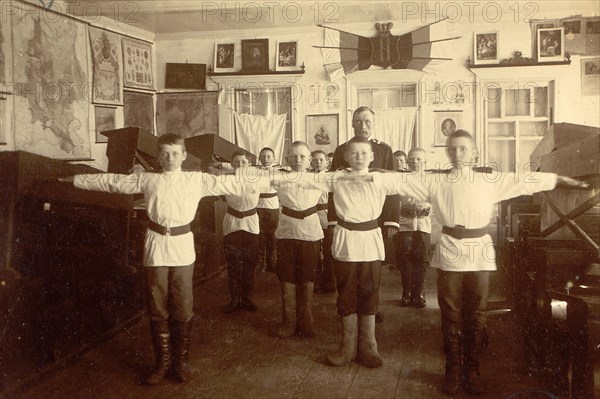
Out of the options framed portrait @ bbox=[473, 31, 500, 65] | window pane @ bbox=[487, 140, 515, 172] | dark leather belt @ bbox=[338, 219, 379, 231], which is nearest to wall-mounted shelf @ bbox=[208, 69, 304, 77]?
framed portrait @ bbox=[473, 31, 500, 65]

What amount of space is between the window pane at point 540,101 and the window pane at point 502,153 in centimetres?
66

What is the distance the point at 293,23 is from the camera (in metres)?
9.23

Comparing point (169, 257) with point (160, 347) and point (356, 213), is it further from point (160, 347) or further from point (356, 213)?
point (356, 213)

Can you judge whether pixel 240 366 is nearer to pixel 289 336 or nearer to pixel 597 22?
pixel 289 336

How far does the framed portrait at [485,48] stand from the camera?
8750 mm

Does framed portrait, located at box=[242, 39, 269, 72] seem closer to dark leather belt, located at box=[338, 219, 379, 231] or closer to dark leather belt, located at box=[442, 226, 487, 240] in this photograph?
dark leather belt, located at box=[338, 219, 379, 231]

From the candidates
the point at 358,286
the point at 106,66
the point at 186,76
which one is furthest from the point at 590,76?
the point at 106,66

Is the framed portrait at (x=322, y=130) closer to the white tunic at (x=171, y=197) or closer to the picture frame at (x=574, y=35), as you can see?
the picture frame at (x=574, y=35)

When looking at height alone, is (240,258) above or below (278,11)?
below

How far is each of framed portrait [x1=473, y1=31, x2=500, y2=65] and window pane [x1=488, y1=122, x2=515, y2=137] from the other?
3.46 ft

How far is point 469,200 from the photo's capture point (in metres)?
3.10

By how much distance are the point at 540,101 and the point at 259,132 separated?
16.1 feet

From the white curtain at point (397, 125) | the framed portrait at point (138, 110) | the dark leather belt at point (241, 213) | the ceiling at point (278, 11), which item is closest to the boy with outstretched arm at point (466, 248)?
the dark leather belt at point (241, 213)

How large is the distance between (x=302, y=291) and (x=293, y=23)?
21.0ft
